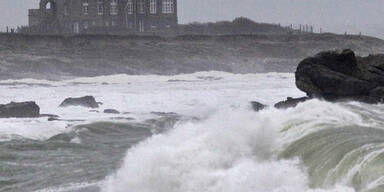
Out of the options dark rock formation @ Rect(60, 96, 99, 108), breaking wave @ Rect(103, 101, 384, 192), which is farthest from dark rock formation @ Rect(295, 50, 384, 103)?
dark rock formation @ Rect(60, 96, 99, 108)

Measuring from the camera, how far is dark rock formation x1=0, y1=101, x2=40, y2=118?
26.5 m

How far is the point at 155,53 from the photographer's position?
76.2m

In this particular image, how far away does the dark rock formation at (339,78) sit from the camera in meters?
21.5

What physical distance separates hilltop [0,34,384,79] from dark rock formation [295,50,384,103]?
140 ft

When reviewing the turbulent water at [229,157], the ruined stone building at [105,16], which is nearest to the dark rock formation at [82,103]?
the turbulent water at [229,157]

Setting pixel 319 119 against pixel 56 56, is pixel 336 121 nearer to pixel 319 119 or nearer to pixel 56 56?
pixel 319 119

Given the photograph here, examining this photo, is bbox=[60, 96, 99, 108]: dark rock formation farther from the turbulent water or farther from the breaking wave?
the breaking wave

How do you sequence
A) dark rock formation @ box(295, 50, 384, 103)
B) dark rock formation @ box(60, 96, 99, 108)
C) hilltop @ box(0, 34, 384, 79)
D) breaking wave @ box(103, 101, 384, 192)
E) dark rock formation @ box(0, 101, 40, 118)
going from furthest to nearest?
hilltop @ box(0, 34, 384, 79) → dark rock formation @ box(60, 96, 99, 108) → dark rock formation @ box(0, 101, 40, 118) → dark rock formation @ box(295, 50, 384, 103) → breaking wave @ box(103, 101, 384, 192)

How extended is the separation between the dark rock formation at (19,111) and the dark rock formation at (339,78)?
8839 millimetres

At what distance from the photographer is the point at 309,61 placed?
22.6m

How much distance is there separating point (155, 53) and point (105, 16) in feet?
52.0

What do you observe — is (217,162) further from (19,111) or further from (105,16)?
(105,16)

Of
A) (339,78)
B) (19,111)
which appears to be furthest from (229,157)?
(19,111)

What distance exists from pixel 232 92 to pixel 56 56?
1166 inches
